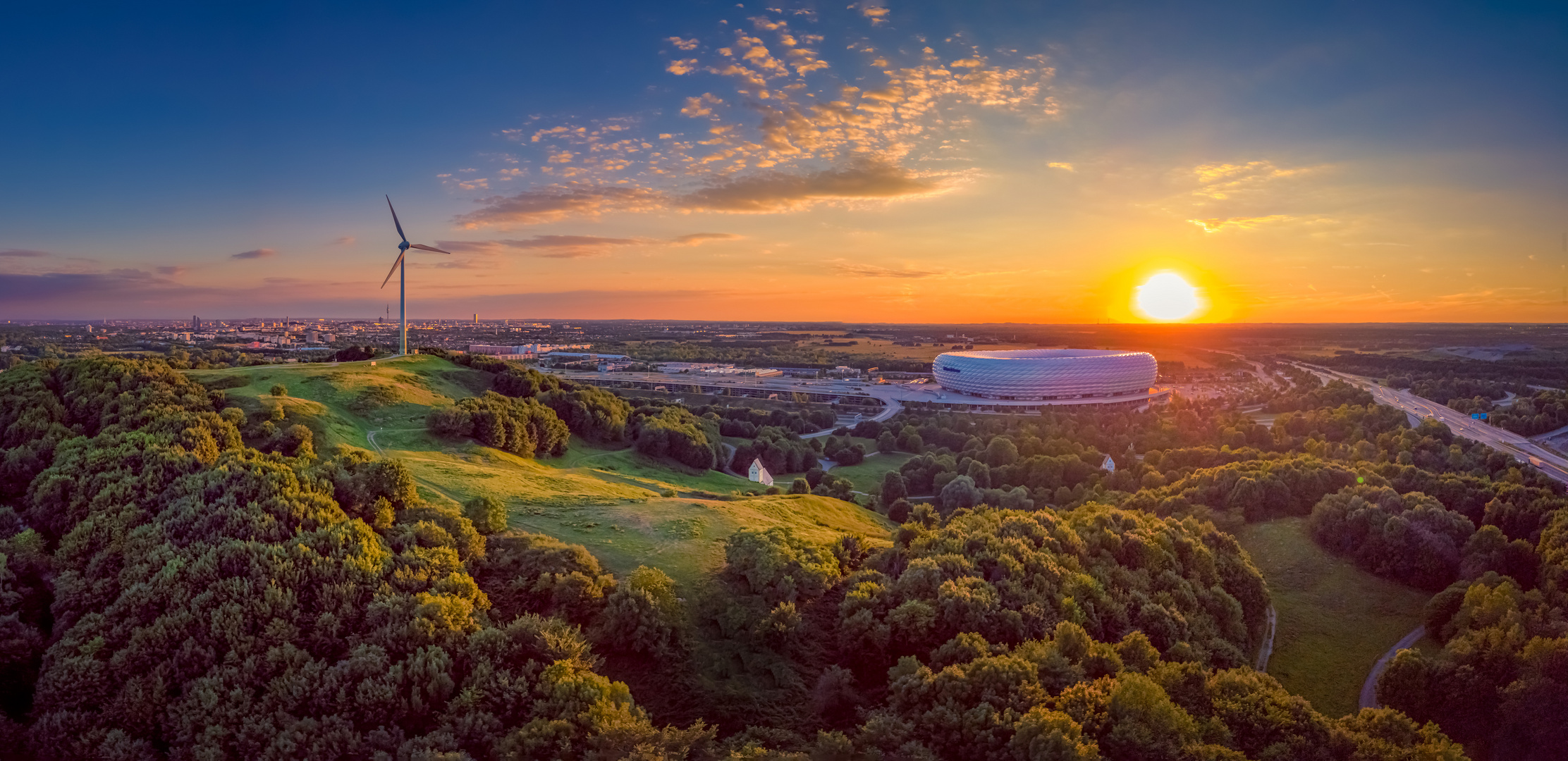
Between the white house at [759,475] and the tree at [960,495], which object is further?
the white house at [759,475]

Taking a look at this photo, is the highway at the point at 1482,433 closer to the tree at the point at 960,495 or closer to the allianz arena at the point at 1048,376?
the allianz arena at the point at 1048,376

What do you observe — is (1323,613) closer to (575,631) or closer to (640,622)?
(640,622)

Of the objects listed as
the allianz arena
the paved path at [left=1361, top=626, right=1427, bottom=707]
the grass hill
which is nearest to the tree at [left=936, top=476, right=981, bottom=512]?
the grass hill

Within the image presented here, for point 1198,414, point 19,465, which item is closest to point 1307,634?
point 19,465

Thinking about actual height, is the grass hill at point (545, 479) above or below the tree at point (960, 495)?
above

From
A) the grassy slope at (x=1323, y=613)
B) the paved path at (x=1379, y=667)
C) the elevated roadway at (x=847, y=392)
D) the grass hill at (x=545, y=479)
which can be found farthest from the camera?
the elevated roadway at (x=847, y=392)

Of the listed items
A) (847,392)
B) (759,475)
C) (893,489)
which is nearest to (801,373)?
(847,392)

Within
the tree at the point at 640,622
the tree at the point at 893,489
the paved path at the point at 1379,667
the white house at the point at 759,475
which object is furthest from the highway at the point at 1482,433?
the tree at the point at 640,622
